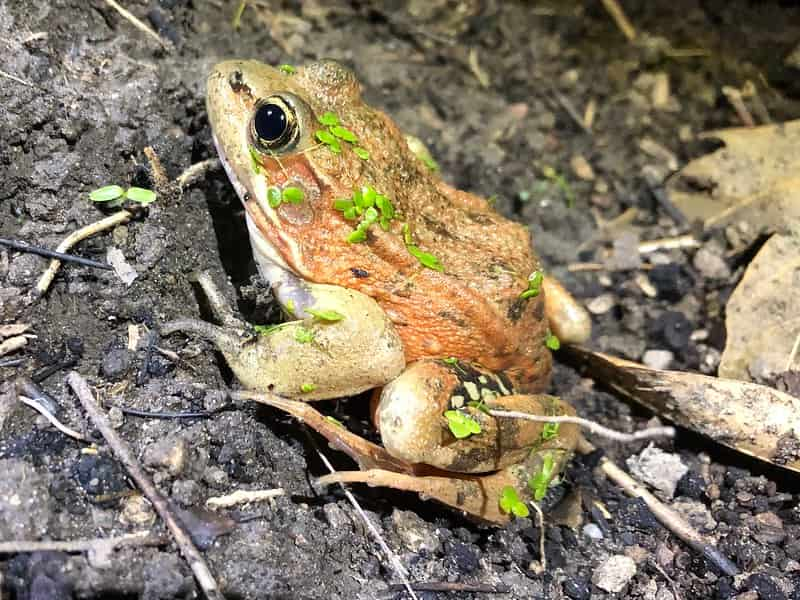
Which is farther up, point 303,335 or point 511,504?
point 303,335

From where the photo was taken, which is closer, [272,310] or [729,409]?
[729,409]

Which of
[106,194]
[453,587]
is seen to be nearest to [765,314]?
[453,587]

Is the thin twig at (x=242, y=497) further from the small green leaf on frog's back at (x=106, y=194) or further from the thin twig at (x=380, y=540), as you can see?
the small green leaf on frog's back at (x=106, y=194)

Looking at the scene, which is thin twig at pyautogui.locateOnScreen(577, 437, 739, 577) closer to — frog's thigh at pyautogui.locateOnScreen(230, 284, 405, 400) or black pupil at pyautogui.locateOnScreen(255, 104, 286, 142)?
frog's thigh at pyautogui.locateOnScreen(230, 284, 405, 400)

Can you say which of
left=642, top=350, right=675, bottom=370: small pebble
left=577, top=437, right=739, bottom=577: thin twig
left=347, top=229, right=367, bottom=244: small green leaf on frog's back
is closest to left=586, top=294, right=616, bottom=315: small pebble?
left=642, top=350, right=675, bottom=370: small pebble

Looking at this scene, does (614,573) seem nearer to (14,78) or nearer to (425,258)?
(425,258)

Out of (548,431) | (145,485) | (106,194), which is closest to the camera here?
(145,485)

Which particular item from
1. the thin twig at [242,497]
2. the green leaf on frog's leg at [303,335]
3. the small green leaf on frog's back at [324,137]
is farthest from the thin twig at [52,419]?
the small green leaf on frog's back at [324,137]
